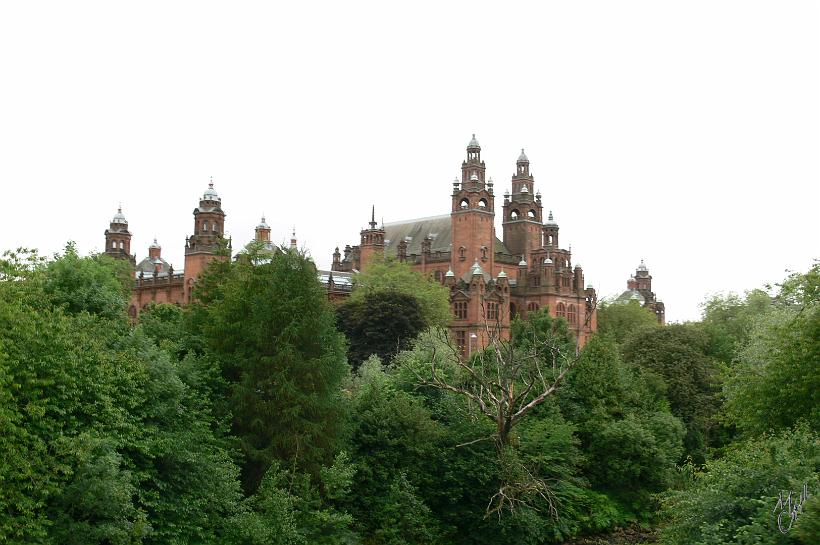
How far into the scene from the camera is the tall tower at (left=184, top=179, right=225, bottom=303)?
3711 inches

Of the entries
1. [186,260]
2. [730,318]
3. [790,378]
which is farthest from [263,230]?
[790,378]

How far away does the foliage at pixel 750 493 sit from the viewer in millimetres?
24859

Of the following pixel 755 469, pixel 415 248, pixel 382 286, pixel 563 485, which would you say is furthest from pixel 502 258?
pixel 755 469

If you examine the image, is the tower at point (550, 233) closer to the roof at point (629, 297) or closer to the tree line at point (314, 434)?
the roof at point (629, 297)

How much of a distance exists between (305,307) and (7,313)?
433 inches

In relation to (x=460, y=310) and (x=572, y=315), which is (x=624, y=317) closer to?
(x=572, y=315)

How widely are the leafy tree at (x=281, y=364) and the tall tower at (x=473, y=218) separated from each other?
68.7m

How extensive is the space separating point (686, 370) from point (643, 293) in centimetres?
8547

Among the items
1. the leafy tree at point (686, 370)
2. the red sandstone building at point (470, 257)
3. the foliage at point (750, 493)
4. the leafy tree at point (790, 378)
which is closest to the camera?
the foliage at point (750, 493)

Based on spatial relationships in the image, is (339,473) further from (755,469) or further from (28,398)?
(755,469)

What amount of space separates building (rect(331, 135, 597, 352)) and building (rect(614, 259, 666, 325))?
60.6 feet

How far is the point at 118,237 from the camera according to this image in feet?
400

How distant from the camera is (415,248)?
11719 centimetres

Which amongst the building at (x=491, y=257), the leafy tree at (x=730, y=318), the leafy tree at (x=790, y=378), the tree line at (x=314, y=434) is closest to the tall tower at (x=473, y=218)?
the building at (x=491, y=257)
